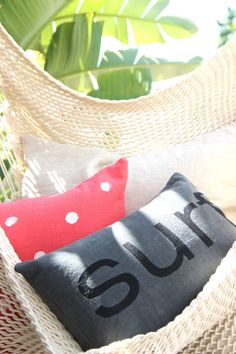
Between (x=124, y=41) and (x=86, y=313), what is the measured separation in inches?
74.4

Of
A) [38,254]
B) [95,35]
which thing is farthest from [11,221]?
[95,35]

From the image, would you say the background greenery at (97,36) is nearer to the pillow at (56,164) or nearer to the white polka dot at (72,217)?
the pillow at (56,164)

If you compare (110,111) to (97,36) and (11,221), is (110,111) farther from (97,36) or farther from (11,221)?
(97,36)

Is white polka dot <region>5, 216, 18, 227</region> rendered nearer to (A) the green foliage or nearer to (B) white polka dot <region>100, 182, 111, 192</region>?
(B) white polka dot <region>100, 182, 111, 192</region>

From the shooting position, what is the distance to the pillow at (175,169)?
3.90 feet

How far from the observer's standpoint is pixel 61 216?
97 cm

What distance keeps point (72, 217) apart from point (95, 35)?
144 centimetres

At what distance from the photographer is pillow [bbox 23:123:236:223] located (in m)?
1.19

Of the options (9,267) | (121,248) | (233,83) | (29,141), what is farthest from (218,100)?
(9,267)

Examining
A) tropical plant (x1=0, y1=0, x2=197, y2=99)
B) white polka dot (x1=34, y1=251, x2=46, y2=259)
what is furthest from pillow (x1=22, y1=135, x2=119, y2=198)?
tropical plant (x1=0, y1=0, x2=197, y2=99)

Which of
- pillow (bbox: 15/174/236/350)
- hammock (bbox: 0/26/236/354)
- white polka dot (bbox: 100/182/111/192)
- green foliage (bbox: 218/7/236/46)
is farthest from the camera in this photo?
green foliage (bbox: 218/7/236/46)

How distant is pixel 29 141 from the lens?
4.43 feet

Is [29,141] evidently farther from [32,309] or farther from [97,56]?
[97,56]

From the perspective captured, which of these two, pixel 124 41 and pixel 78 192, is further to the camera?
pixel 124 41
